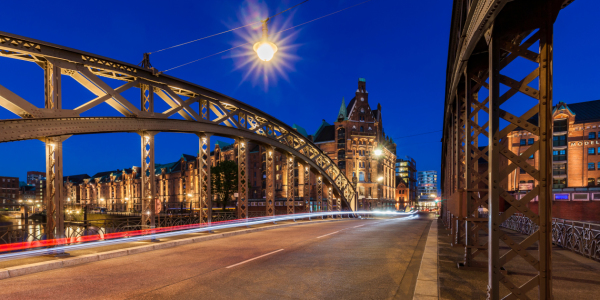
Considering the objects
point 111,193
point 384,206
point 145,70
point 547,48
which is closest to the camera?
point 547,48

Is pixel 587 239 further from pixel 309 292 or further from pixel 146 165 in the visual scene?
pixel 146 165

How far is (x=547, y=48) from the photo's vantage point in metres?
4.22

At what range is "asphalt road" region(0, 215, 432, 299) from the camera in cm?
667

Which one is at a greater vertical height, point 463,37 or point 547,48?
point 463,37

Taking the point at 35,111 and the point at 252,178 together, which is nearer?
the point at 35,111

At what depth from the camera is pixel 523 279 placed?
21.7 ft

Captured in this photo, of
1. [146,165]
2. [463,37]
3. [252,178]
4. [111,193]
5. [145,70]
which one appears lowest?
[111,193]

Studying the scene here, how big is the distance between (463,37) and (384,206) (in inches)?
3370

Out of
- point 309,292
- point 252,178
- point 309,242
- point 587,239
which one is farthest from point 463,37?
point 252,178

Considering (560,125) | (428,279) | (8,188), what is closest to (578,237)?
(428,279)

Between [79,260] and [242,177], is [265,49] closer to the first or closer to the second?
[79,260]

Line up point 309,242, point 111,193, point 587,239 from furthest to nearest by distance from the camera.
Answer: point 111,193
point 309,242
point 587,239

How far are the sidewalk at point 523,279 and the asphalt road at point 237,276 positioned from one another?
2.60 ft

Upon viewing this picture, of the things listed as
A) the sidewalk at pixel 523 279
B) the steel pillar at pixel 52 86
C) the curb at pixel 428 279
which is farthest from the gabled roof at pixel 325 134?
the sidewalk at pixel 523 279
